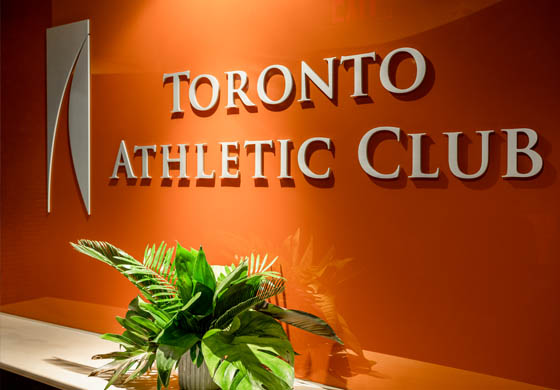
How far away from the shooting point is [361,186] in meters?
2.05

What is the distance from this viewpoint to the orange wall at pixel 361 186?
5.75 ft

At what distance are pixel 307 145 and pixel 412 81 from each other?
0.49m

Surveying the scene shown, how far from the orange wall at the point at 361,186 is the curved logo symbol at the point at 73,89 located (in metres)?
0.07

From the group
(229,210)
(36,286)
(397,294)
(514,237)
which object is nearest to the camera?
(514,237)

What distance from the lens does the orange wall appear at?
1.75m

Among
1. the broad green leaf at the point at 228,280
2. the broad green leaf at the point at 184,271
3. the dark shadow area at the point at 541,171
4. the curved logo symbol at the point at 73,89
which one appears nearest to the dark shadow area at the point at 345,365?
the broad green leaf at the point at 228,280

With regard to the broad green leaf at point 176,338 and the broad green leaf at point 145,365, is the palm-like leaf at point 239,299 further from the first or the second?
the broad green leaf at point 145,365

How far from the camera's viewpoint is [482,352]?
1835 mm

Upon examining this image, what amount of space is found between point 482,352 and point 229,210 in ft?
3.91

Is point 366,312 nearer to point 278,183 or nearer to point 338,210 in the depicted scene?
point 338,210

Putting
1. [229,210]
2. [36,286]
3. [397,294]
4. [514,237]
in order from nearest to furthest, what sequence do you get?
[514,237] < [397,294] < [229,210] < [36,286]

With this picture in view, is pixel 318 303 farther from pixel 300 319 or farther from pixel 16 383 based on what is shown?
pixel 16 383

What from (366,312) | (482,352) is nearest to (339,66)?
(366,312)

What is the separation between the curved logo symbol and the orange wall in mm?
67
